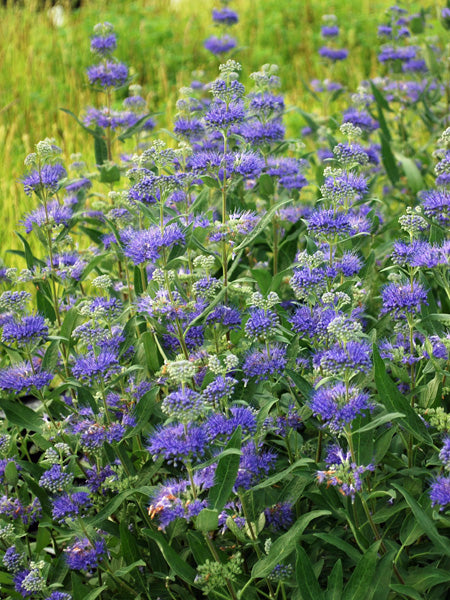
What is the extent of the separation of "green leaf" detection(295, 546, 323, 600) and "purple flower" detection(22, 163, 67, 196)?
5.53ft

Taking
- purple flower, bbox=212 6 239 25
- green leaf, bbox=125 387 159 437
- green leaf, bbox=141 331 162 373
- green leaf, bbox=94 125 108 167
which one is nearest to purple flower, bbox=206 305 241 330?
green leaf, bbox=141 331 162 373

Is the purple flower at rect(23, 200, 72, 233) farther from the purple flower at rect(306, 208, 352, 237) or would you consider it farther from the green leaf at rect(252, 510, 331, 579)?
the green leaf at rect(252, 510, 331, 579)

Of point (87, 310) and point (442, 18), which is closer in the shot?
point (87, 310)

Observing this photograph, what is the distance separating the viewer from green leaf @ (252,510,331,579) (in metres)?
2.08

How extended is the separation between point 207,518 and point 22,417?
2.99 ft

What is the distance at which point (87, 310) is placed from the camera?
7.77ft

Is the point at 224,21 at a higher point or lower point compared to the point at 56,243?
higher

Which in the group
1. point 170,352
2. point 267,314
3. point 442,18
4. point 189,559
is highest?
point 442,18

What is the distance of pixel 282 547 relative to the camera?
212cm

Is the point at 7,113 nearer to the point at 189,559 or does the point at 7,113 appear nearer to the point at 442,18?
the point at 442,18

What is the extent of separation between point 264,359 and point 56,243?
4.03 ft

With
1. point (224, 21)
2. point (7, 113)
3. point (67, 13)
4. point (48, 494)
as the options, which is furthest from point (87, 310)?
point (67, 13)

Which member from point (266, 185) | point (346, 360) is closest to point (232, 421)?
point (346, 360)

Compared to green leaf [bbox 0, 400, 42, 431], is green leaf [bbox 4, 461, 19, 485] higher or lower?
lower
